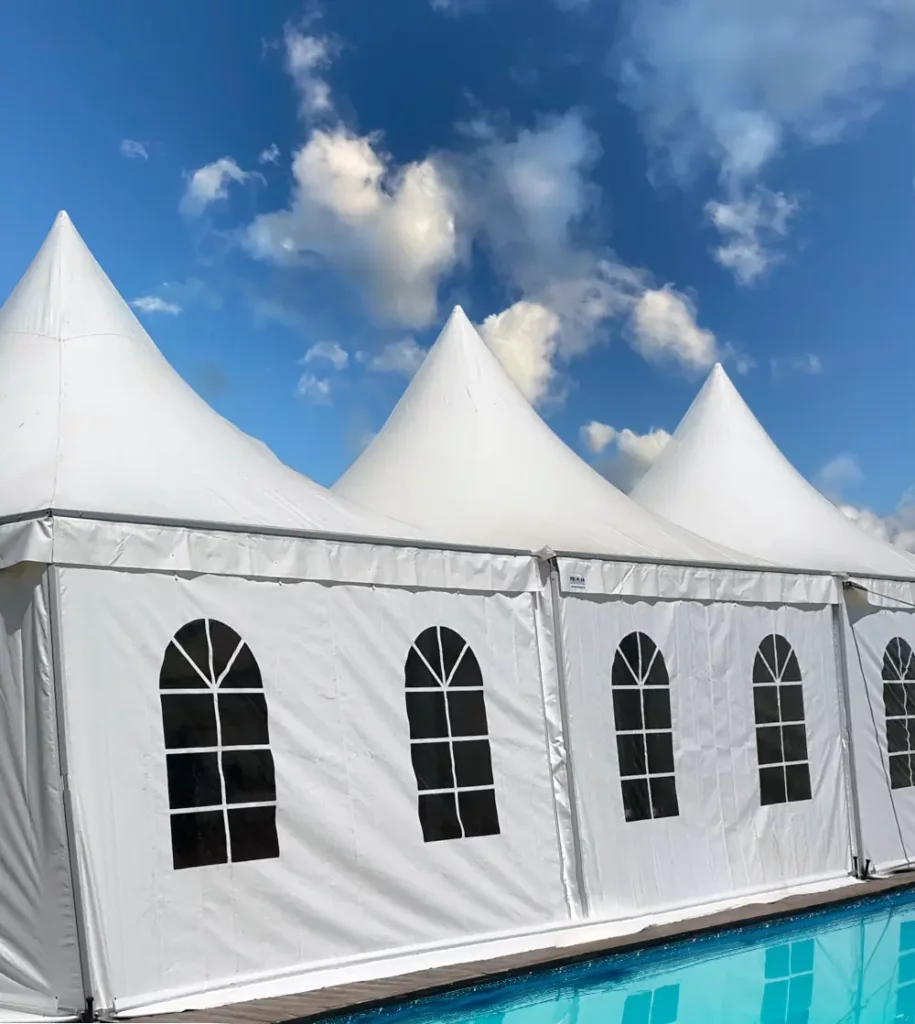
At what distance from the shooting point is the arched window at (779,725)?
28.9 ft

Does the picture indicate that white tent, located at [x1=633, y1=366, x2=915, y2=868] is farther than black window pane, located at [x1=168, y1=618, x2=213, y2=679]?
Yes

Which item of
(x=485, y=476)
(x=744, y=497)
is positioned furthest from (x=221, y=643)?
(x=744, y=497)

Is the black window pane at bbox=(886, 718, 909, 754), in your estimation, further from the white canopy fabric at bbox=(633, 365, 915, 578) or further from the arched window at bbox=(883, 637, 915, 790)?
the white canopy fabric at bbox=(633, 365, 915, 578)

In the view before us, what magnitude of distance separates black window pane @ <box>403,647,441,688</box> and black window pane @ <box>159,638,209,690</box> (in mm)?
1307

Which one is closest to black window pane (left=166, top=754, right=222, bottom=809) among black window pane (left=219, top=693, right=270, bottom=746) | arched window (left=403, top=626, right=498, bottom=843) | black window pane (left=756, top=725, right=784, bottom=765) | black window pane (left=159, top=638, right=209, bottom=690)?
black window pane (left=219, top=693, right=270, bottom=746)

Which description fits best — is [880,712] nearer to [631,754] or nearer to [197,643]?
[631,754]

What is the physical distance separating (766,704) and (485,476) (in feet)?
8.75

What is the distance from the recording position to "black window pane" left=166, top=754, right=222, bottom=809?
5.82 m

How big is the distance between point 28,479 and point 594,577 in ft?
11.5

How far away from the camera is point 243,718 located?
614 centimetres

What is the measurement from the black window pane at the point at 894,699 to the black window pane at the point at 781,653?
125 cm

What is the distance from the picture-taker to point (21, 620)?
566 cm

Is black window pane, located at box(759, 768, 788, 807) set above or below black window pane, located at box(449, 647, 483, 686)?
below

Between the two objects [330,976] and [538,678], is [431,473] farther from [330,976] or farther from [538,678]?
[330,976]
